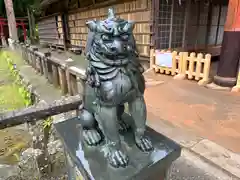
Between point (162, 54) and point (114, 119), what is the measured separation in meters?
4.48

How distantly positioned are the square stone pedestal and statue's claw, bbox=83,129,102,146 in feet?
0.09

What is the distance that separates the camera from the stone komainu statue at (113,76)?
2.79ft

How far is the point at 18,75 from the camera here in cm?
750

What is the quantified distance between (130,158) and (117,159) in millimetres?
83

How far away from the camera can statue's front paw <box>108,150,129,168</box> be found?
962mm

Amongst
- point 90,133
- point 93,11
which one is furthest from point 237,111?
point 93,11

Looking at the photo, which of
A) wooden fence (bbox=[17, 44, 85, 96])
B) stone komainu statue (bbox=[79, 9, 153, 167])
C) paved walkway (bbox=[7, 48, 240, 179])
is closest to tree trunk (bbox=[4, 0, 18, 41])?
wooden fence (bbox=[17, 44, 85, 96])

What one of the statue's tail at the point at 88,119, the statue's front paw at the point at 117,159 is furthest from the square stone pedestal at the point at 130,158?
the statue's tail at the point at 88,119

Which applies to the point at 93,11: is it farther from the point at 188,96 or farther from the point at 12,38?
the point at 12,38

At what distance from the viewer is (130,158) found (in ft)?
3.34

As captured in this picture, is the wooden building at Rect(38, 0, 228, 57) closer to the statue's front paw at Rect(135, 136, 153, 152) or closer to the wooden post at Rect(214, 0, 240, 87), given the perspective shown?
the wooden post at Rect(214, 0, 240, 87)

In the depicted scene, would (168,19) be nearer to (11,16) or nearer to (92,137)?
(92,137)

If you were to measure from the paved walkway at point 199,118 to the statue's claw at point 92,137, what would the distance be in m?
1.28

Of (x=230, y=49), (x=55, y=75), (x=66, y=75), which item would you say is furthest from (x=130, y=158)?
(x=55, y=75)
